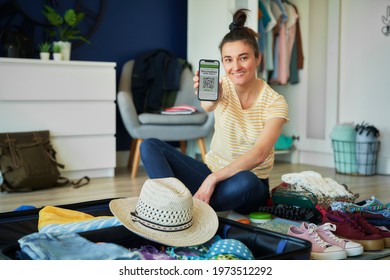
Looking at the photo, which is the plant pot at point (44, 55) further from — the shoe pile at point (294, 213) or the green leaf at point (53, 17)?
the shoe pile at point (294, 213)

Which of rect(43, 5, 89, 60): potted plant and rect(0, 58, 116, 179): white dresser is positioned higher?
rect(43, 5, 89, 60): potted plant

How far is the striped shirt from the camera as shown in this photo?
220cm

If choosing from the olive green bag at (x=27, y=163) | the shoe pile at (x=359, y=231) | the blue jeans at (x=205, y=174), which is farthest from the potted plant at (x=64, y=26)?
the shoe pile at (x=359, y=231)

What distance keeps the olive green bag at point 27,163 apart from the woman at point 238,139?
4.04ft

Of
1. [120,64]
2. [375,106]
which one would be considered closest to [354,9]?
[375,106]

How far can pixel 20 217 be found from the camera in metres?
1.91

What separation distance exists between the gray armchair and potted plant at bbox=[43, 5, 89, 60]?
17.6 inches

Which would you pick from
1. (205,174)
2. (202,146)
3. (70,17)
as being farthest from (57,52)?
(205,174)

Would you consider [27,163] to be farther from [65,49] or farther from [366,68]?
[366,68]

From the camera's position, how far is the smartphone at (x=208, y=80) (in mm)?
2062

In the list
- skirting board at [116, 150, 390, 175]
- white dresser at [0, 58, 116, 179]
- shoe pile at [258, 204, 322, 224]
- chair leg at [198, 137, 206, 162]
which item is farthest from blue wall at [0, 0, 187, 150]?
shoe pile at [258, 204, 322, 224]

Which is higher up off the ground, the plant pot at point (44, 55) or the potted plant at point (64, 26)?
the potted plant at point (64, 26)

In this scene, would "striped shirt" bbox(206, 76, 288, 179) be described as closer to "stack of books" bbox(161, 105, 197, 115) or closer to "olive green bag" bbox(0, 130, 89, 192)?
"olive green bag" bbox(0, 130, 89, 192)

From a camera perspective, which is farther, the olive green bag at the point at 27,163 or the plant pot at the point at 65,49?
the plant pot at the point at 65,49
